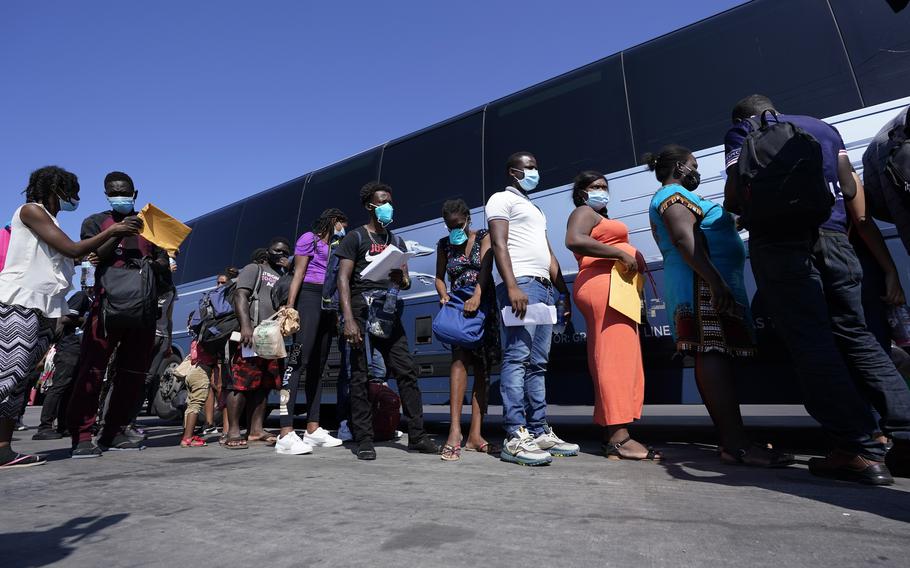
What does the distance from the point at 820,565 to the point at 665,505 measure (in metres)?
0.68

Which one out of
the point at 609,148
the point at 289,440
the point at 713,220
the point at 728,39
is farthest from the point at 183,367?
the point at 728,39

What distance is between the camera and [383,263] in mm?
3596

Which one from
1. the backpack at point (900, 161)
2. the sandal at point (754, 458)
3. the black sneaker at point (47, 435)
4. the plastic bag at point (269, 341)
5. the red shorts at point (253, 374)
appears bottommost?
the sandal at point (754, 458)

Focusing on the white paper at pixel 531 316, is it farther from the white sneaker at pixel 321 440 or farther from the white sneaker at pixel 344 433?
the white sneaker at pixel 344 433

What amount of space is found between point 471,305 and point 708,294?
1426 millimetres

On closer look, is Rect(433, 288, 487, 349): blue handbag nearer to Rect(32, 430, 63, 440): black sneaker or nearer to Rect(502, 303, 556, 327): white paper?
Rect(502, 303, 556, 327): white paper

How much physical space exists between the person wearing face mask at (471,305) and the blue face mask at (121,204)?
2.38 meters

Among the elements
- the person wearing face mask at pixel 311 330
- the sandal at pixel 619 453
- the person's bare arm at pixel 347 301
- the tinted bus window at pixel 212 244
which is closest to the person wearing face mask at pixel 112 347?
the person wearing face mask at pixel 311 330

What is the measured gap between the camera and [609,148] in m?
4.38

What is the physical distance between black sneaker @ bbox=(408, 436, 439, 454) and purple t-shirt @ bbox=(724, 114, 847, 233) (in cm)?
252

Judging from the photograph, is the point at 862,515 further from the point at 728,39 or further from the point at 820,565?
the point at 728,39

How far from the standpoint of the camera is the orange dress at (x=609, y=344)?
3.28 m

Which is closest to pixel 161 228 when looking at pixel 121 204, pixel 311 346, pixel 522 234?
pixel 121 204

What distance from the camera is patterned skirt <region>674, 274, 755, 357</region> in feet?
10.1
